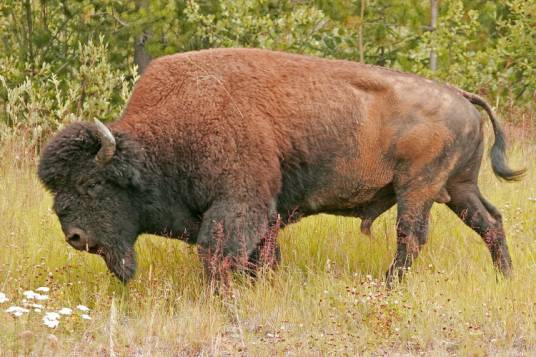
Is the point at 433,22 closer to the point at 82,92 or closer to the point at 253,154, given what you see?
the point at 82,92

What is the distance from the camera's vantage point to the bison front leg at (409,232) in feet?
21.8

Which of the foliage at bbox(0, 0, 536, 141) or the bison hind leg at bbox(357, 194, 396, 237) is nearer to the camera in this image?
the bison hind leg at bbox(357, 194, 396, 237)

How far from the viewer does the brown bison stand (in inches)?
249

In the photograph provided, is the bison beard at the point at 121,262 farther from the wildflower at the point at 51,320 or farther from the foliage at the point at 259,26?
the foliage at the point at 259,26

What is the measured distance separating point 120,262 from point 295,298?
1.20m

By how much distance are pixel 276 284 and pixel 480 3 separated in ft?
23.4

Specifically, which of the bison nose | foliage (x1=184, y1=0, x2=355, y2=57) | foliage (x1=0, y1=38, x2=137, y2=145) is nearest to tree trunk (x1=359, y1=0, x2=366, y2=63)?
foliage (x1=184, y1=0, x2=355, y2=57)

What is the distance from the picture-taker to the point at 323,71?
6734 millimetres

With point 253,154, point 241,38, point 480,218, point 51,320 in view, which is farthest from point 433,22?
point 51,320

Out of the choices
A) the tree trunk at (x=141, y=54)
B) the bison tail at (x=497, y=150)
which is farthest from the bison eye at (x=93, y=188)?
the tree trunk at (x=141, y=54)

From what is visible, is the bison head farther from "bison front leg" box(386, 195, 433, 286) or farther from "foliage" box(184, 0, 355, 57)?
"foliage" box(184, 0, 355, 57)

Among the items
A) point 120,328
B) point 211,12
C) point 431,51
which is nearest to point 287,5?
point 211,12

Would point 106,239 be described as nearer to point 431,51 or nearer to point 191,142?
point 191,142

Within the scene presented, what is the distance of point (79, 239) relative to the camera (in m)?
6.36
